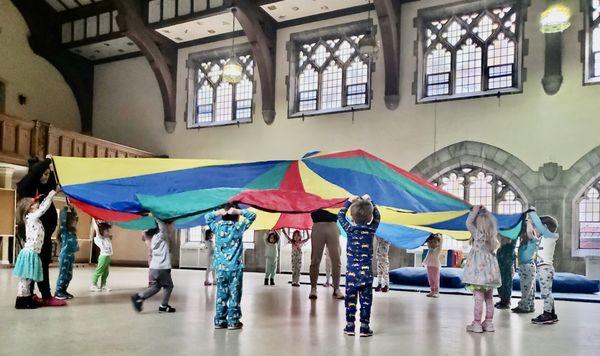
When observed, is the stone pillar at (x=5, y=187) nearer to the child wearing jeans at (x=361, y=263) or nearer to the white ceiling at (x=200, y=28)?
the white ceiling at (x=200, y=28)

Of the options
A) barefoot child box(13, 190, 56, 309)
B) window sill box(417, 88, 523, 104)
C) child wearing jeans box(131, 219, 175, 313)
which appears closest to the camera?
barefoot child box(13, 190, 56, 309)

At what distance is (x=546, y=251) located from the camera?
544 centimetres

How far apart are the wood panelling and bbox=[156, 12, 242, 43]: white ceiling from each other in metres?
3.17

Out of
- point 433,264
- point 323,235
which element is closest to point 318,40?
point 433,264

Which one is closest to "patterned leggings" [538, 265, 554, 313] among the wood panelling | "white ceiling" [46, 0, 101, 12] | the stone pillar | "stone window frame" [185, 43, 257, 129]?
"stone window frame" [185, 43, 257, 129]

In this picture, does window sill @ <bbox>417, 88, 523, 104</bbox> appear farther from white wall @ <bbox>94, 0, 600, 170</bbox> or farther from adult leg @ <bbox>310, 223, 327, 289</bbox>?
adult leg @ <bbox>310, 223, 327, 289</bbox>

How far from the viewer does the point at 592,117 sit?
959cm

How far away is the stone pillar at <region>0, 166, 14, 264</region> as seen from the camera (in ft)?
37.6

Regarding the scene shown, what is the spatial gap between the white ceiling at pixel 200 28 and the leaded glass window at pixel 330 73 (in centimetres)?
168

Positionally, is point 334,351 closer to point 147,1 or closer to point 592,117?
point 592,117

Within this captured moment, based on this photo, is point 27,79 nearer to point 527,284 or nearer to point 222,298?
point 222,298

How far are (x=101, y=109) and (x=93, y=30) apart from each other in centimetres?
234

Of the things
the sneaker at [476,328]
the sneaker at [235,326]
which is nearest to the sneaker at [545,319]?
the sneaker at [476,328]

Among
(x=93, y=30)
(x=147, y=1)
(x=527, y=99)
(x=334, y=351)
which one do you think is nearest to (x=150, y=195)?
(x=334, y=351)
